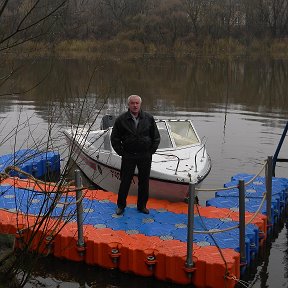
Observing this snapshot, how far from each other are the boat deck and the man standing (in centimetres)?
73

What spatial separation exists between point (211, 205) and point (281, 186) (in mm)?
1866

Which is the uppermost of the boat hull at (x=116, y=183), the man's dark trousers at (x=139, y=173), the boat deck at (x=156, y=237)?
the man's dark trousers at (x=139, y=173)

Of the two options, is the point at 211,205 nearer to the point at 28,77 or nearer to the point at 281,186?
the point at 281,186

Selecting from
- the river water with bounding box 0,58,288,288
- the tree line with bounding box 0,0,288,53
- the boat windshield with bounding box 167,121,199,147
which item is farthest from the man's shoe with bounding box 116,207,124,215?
the tree line with bounding box 0,0,288,53

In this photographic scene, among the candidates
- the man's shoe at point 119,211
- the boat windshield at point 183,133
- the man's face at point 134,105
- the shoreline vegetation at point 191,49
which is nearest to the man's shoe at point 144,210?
the man's shoe at point 119,211

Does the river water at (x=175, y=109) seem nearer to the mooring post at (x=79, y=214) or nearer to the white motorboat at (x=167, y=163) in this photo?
the mooring post at (x=79, y=214)

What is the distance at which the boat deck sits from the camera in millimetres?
6207

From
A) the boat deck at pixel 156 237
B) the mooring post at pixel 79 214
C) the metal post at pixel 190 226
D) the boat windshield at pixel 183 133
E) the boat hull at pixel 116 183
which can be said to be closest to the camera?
the metal post at pixel 190 226

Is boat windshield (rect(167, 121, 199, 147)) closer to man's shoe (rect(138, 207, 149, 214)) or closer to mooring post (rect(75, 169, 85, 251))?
man's shoe (rect(138, 207, 149, 214))

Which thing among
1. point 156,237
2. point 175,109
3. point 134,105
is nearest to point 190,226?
point 156,237

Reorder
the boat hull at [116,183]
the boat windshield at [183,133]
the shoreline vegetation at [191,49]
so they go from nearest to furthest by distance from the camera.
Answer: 1. the boat hull at [116,183]
2. the boat windshield at [183,133]
3. the shoreline vegetation at [191,49]

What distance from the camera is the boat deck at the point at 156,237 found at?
6207 millimetres

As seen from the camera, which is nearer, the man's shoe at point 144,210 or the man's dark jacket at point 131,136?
the man's dark jacket at point 131,136

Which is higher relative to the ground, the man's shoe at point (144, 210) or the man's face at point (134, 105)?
the man's face at point (134, 105)
